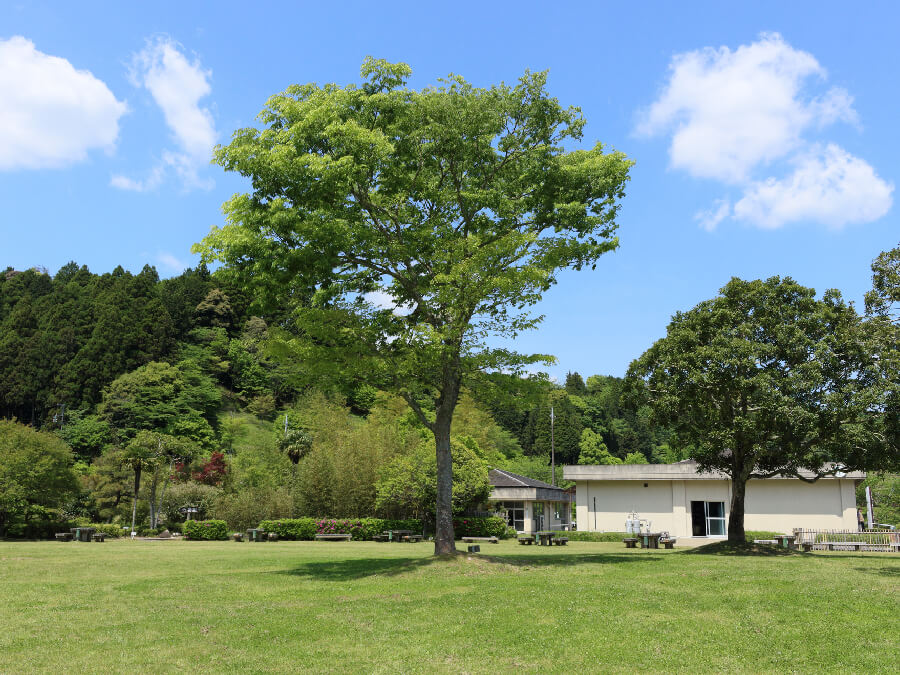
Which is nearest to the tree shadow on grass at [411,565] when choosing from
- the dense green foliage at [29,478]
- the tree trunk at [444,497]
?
the tree trunk at [444,497]

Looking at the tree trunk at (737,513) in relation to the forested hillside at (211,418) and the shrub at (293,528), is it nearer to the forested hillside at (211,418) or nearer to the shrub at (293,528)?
the forested hillside at (211,418)

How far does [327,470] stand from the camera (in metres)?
38.2

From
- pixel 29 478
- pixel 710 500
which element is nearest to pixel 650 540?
pixel 710 500

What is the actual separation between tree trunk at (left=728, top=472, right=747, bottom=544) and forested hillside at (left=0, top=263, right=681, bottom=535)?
12.3 feet

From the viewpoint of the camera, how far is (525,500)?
4338cm

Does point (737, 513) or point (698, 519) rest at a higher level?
point (737, 513)

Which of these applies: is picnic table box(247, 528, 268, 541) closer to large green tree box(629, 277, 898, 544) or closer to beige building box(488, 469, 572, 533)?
beige building box(488, 469, 572, 533)

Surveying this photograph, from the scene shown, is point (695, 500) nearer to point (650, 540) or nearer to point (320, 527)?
point (650, 540)

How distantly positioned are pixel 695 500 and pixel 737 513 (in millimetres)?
12497

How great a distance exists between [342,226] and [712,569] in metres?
10.8

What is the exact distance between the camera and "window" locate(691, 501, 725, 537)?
33.8 meters

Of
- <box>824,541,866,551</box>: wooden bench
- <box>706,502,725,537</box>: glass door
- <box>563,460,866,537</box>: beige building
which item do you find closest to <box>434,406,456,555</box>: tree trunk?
<box>824,541,866,551</box>: wooden bench

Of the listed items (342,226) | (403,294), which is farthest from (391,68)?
(403,294)

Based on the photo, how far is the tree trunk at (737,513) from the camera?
866 inches
